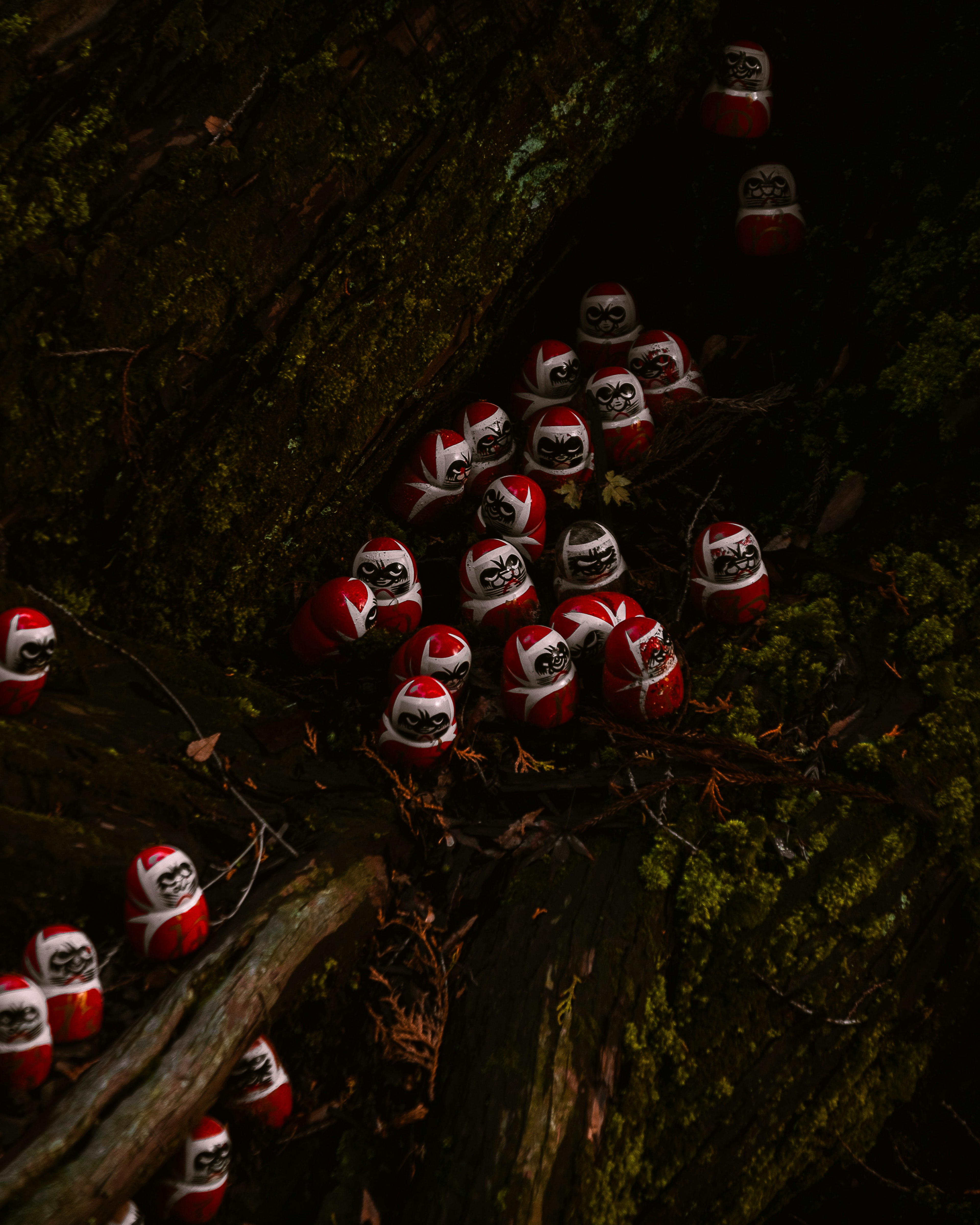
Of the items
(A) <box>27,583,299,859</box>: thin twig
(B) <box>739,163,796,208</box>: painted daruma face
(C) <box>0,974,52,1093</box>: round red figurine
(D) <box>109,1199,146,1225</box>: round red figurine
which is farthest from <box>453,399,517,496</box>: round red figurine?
(D) <box>109,1199,146,1225</box>: round red figurine

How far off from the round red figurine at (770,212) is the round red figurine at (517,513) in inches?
66.8

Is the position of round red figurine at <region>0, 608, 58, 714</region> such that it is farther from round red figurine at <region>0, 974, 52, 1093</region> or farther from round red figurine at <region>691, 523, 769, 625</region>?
round red figurine at <region>691, 523, 769, 625</region>

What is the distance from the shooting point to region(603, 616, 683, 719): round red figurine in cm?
352

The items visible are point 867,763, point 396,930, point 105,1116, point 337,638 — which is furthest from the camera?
point 337,638

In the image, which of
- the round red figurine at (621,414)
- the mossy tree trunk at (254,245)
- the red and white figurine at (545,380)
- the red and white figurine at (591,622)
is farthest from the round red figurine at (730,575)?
the mossy tree trunk at (254,245)

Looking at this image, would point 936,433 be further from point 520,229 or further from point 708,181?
point 520,229

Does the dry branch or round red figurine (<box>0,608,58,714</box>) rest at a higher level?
round red figurine (<box>0,608,58,714</box>)

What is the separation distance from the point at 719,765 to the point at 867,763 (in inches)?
24.8

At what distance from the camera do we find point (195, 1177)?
2525 mm

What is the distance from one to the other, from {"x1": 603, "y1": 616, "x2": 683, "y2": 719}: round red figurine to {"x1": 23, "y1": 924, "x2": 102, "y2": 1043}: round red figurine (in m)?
2.18

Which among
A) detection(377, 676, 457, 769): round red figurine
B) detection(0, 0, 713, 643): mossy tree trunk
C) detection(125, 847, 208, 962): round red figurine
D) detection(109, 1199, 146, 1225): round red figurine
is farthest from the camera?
detection(377, 676, 457, 769): round red figurine

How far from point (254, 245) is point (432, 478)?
1347 mm

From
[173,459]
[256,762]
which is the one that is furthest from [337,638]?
[173,459]

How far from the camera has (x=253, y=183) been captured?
10.5 feet
